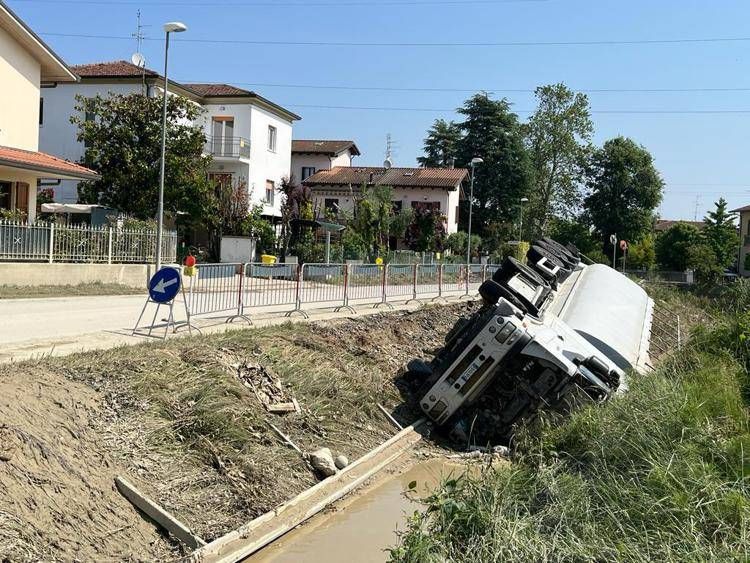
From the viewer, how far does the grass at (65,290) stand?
18.2m

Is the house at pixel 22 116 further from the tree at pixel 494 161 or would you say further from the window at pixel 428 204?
the tree at pixel 494 161

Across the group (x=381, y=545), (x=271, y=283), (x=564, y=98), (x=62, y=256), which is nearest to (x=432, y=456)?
(x=381, y=545)

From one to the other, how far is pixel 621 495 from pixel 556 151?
233 feet

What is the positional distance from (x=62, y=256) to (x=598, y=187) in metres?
58.7

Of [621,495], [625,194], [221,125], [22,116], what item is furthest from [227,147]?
[625,194]

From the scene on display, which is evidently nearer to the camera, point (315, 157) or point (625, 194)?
point (315, 157)

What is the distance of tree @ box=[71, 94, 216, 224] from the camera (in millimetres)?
29109

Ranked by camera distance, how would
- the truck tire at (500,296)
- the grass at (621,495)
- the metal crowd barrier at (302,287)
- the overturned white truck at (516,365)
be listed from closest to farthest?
1. the grass at (621,495)
2. the overturned white truck at (516,365)
3. the truck tire at (500,296)
4. the metal crowd barrier at (302,287)

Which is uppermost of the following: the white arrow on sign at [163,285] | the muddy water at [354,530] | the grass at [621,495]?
the white arrow on sign at [163,285]

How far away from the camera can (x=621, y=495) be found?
18.4 feet

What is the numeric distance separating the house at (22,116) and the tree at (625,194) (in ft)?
176

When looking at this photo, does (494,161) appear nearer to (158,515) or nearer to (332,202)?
(332,202)

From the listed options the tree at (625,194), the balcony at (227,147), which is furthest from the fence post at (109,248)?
the tree at (625,194)

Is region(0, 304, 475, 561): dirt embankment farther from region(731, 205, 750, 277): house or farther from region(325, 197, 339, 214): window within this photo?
region(731, 205, 750, 277): house
